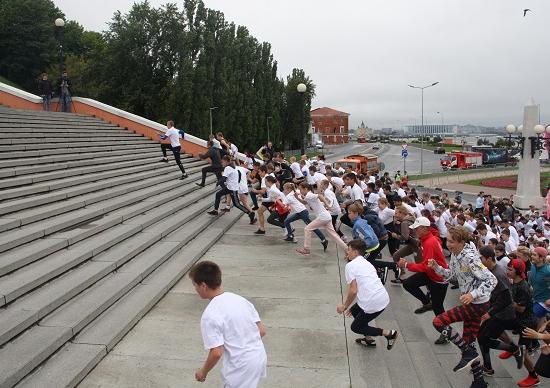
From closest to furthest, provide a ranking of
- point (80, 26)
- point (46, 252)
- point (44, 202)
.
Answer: point (46, 252), point (44, 202), point (80, 26)

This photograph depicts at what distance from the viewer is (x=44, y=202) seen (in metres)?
8.56

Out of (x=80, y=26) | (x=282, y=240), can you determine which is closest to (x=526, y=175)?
(x=282, y=240)

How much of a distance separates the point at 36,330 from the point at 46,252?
5.92ft

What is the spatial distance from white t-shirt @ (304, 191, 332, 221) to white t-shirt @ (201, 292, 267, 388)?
20.0 feet

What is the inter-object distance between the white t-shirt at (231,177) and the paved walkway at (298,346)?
322 cm

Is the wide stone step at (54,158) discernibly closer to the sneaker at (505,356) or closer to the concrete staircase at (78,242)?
the concrete staircase at (78,242)

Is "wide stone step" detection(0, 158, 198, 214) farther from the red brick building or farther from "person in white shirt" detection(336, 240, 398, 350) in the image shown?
the red brick building

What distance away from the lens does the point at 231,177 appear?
11.4m

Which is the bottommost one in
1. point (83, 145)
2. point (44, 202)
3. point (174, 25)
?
point (44, 202)

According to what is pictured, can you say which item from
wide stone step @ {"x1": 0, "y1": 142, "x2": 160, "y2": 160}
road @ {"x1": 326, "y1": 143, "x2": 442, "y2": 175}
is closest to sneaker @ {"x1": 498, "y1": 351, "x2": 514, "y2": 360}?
wide stone step @ {"x1": 0, "y1": 142, "x2": 160, "y2": 160}

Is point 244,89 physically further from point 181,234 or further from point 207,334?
point 207,334

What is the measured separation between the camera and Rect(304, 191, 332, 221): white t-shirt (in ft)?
30.7

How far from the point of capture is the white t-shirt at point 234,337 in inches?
127

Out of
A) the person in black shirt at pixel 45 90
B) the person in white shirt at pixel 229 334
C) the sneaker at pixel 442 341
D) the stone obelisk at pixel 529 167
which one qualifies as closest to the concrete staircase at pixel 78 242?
the person in white shirt at pixel 229 334
